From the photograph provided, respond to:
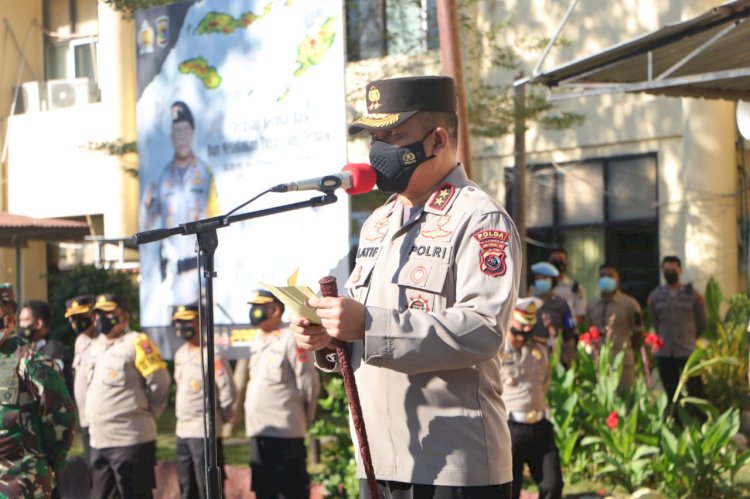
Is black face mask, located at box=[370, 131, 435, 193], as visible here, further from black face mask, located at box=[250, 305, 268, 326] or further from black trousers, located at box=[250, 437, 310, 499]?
black trousers, located at box=[250, 437, 310, 499]

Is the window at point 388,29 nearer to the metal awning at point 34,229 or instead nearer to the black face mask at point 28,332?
the metal awning at point 34,229

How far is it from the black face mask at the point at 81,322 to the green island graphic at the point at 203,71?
2.37 meters

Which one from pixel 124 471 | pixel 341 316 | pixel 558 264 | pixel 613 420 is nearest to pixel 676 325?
pixel 558 264

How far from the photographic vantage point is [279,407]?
329 inches

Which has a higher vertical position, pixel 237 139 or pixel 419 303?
pixel 237 139

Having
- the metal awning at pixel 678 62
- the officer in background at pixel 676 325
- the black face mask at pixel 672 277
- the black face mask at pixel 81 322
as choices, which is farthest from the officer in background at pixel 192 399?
the black face mask at pixel 672 277

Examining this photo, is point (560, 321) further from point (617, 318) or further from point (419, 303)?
point (419, 303)

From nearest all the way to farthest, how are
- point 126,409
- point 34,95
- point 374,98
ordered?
point 374,98 → point 126,409 → point 34,95

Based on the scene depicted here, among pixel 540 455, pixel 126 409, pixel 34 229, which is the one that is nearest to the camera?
pixel 540 455

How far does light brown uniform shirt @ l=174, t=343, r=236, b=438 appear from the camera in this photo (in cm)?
866

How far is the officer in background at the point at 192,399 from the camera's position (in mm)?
8680

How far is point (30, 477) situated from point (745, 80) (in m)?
6.71

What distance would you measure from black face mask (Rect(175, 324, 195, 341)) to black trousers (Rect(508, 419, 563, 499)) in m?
2.52

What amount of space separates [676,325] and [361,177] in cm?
872
